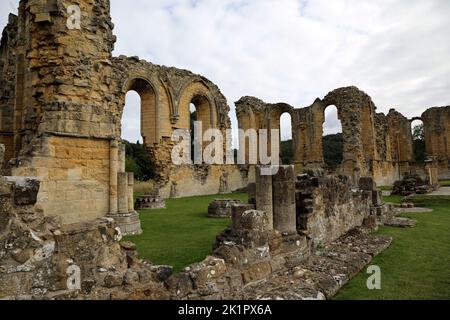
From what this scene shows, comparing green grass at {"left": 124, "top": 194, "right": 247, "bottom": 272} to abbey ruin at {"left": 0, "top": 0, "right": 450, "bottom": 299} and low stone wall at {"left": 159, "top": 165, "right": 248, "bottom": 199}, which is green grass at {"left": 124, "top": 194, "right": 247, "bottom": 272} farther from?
low stone wall at {"left": 159, "top": 165, "right": 248, "bottom": 199}

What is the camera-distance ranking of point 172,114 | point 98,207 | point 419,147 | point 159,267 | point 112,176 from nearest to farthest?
point 159,267, point 98,207, point 112,176, point 172,114, point 419,147

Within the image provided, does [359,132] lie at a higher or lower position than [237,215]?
higher

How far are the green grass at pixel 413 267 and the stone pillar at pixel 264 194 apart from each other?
1.57 m

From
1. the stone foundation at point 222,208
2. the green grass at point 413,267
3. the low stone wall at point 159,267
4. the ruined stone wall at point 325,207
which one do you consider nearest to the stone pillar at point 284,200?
the low stone wall at point 159,267

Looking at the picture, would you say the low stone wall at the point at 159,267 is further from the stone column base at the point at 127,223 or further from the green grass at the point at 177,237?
the stone column base at the point at 127,223

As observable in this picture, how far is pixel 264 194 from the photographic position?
17.2 feet

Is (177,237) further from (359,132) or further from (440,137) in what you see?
(440,137)

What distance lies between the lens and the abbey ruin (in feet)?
9.64

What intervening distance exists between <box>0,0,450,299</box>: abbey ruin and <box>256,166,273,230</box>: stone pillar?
0.05ft

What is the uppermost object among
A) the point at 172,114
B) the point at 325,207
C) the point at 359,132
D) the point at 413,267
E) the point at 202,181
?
the point at 172,114

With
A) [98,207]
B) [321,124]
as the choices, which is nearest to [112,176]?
[98,207]

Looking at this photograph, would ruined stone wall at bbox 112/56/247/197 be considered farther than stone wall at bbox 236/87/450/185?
No

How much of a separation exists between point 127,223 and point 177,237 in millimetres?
1480

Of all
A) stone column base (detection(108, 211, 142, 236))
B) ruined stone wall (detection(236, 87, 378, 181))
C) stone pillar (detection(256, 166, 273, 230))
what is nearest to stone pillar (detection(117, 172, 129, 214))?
stone column base (detection(108, 211, 142, 236))
